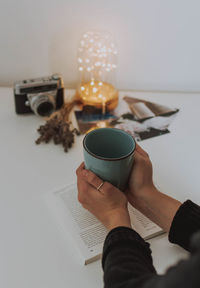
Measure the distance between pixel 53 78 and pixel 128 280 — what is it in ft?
1.97

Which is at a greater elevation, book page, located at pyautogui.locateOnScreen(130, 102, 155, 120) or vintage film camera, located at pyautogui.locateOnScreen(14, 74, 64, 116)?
vintage film camera, located at pyautogui.locateOnScreen(14, 74, 64, 116)

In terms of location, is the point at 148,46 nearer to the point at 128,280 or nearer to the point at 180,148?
the point at 180,148

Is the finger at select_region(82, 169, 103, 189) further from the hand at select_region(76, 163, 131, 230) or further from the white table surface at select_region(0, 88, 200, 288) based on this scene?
the white table surface at select_region(0, 88, 200, 288)

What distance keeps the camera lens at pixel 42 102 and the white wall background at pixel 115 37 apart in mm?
174

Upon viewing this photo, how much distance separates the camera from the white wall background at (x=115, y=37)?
844 mm

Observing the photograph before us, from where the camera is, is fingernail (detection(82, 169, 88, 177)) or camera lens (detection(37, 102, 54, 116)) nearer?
fingernail (detection(82, 169, 88, 177))

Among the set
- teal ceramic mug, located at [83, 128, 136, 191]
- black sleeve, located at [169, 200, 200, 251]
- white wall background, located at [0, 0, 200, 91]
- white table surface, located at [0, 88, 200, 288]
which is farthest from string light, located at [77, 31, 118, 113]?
black sleeve, located at [169, 200, 200, 251]

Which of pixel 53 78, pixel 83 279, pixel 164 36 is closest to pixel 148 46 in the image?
pixel 164 36

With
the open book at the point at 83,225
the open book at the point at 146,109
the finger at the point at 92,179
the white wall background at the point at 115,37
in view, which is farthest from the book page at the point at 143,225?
the white wall background at the point at 115,37

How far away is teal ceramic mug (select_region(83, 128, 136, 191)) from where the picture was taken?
0.48 metres

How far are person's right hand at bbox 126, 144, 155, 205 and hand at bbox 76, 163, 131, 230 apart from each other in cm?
5

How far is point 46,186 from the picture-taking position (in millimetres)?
613

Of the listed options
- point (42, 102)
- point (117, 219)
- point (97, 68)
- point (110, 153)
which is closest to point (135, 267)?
point (117, 219)

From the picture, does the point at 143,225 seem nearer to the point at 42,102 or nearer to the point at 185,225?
the point at 185,225
